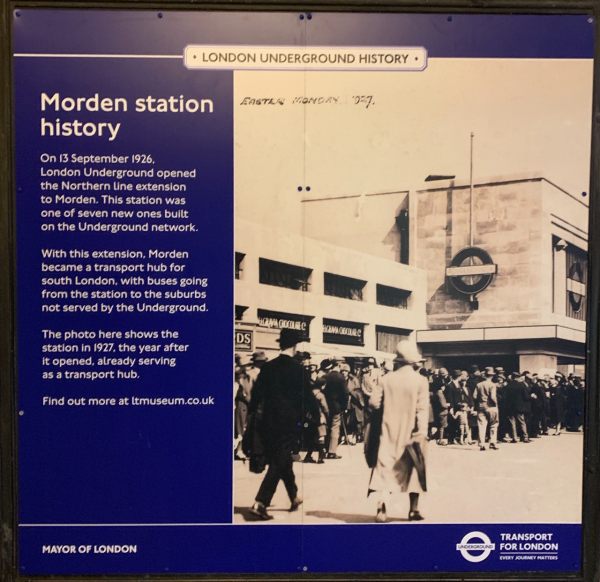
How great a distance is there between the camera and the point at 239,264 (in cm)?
344

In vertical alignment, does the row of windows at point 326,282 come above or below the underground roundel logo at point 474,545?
above

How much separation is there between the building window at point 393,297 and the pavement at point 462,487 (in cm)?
68

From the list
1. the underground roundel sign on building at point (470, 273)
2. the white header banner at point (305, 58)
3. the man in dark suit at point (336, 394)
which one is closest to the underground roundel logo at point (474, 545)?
the man in dark suit at point (336, 394)

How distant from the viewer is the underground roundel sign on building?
11.4 feet

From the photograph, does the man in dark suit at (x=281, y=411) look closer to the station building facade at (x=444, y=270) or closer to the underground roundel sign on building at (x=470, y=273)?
the station building facade at (x=444, y=270)

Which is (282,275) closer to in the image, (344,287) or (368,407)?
(344,287)

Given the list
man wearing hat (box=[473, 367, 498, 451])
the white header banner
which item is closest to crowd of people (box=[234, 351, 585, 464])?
man wearing hat (box=[473, 367, 498, 451])

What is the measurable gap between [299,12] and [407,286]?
136cm

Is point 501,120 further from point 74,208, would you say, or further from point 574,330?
point 74,208

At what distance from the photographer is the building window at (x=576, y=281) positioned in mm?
3500

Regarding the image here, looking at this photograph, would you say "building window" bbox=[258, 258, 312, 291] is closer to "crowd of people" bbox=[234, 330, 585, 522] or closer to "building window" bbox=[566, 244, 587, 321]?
"crowd of people" bbox=[234, 330, 585, 522]

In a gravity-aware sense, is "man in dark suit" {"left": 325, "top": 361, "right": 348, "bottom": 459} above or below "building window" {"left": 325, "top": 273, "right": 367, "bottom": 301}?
below

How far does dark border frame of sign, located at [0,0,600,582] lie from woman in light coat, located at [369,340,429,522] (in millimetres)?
418

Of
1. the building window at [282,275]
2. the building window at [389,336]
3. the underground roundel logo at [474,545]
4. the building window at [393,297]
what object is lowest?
the underground roundel logo at [474,545]
